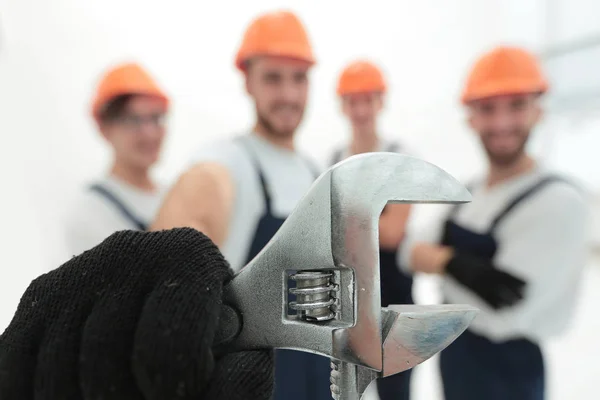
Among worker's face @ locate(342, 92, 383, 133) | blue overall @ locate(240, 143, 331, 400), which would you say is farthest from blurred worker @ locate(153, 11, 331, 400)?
worker's face @ locate(342, 92, 383, 133)

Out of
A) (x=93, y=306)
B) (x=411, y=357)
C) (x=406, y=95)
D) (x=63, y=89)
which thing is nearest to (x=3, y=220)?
(x=63, y=89)

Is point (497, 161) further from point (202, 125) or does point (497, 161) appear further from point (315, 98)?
point (202, 125)

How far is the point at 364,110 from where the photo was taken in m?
1.21

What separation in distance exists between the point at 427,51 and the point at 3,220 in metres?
1.64

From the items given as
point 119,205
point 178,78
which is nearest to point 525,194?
point 119,205

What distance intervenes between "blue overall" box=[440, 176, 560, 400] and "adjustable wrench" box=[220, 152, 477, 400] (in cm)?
63

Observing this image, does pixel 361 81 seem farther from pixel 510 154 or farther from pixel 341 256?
pixel 341 256

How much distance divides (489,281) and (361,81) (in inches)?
25.1

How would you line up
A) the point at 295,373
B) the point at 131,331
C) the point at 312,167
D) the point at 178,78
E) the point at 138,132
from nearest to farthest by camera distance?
the point at 131,331, the point at 295,373, the point at 312,167, the point at 138,132, the point at 178,78

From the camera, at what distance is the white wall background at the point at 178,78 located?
1155 millimetres

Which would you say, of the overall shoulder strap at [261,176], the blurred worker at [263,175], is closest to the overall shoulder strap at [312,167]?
the blurred worker at [263,175]

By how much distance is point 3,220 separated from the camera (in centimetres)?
105

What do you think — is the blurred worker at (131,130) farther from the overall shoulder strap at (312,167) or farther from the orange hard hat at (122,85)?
the overall shoulder strap at (312,167)

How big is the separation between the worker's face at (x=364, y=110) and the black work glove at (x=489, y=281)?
463 mm
